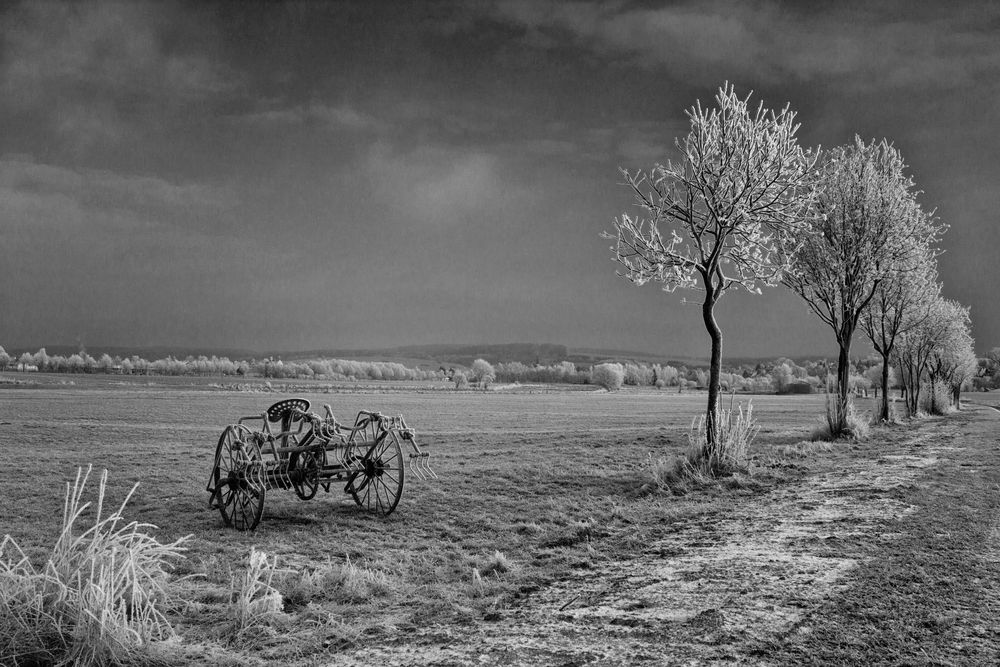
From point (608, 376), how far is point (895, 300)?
390 feet

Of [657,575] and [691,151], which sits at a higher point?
[691,151]

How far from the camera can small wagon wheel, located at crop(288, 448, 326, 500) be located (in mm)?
11953

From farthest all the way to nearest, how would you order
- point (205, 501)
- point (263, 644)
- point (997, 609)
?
point (205, 501), point (997, 609), point (263, 644)

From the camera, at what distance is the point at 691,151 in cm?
1694

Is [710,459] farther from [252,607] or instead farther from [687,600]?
[252,607]

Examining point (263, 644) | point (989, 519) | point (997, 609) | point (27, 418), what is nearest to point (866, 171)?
point (989, 519)

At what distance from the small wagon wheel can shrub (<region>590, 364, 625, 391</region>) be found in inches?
5450

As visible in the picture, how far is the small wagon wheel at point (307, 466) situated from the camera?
12.0 meters

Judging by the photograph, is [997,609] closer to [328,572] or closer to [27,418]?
[328,572]

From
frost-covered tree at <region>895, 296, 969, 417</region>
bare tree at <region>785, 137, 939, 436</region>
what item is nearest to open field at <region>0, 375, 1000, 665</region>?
bare tree at <region>785, 137, 939, 436</region>

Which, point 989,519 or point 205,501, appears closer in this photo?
point 989,519

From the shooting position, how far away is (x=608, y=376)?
15362 centimetres

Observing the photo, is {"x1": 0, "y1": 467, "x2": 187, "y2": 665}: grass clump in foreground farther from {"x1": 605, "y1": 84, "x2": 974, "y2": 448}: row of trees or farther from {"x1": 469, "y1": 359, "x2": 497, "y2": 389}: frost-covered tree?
{"x1": 469, "y1": 359, "x2": 497, "y2": 389}: frost-covered tree

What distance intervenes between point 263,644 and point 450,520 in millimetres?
6202
